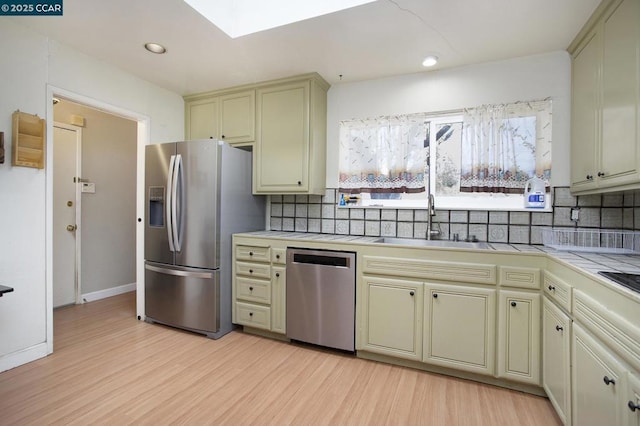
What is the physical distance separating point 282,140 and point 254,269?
4.10 ft

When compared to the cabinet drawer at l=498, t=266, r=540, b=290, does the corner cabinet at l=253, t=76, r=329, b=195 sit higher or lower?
higher

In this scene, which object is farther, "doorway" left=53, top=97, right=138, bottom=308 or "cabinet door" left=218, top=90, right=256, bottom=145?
"doorway" left=53, top=97, right=138, bottom=308

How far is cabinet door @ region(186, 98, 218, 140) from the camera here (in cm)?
324

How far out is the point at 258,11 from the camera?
2135 millimetres

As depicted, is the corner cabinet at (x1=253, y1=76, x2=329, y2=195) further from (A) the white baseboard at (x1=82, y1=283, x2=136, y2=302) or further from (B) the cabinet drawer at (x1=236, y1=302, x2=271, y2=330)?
(A) the white baseboard at (x1=82, y1=283, x2=136, y2=302)

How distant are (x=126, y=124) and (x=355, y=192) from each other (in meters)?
3.30

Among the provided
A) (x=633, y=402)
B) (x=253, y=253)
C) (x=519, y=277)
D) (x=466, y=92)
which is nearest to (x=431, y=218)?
(x=519, y=277)

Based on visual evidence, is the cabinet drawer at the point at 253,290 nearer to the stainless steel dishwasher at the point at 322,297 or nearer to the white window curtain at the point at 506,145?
the stainless steel dishwasher at the point at 322,297

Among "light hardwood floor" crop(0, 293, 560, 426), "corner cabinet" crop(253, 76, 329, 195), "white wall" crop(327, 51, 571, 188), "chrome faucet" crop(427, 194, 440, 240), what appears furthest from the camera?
"corner cabinet" crop(253, 76, 329, 195)

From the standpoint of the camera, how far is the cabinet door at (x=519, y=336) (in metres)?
1.85

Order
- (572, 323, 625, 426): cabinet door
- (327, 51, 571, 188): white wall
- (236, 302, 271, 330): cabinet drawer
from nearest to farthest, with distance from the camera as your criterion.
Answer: (572, 323, 625, 426): cabinet door
(327, 51, 571, 188): white wall
(236, 302, 271, 330): cabinet drawer

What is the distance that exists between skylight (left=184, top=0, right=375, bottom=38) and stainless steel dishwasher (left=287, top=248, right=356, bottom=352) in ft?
5.50

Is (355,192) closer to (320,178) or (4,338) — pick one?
(320,178)

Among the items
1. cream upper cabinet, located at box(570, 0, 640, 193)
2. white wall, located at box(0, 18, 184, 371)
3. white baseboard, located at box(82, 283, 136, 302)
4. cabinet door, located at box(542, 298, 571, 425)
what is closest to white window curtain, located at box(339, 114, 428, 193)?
cream upper cabinet, located at box(570, 0, 640, 193)
